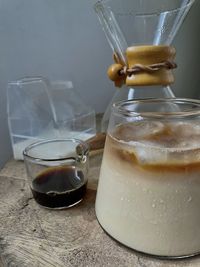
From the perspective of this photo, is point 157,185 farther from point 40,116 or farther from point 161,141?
point 40,116

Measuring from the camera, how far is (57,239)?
0.32 meters

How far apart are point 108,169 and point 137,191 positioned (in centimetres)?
5

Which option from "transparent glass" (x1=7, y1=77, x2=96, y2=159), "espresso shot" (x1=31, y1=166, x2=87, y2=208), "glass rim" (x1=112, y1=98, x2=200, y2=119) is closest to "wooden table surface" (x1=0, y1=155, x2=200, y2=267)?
"espresso shot" (x1=31, y1=166, x2=87, y2=208)

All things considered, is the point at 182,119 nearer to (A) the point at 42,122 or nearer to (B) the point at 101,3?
(B) the point at 101,3

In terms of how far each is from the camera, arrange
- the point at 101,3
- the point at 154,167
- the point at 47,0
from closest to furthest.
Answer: the point at 154,167 < the point at 101,3 < the point at 47,0

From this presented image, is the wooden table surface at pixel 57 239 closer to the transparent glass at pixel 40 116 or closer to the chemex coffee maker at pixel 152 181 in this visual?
the chemex coffee maker at pixel 152 181

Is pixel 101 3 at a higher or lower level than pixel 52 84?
higher

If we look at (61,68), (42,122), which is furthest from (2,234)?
(61,68)

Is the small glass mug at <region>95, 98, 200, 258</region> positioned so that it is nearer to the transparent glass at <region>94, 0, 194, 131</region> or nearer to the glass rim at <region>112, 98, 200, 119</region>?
the glass rim at <region>112, 98, 200, 119</region>

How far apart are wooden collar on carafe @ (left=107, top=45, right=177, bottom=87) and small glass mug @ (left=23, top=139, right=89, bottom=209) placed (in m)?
0.13

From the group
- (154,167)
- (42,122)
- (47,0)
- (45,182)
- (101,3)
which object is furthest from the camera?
(47,0)

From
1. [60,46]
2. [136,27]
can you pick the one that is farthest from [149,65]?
[60,46]

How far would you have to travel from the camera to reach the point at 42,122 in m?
0.66

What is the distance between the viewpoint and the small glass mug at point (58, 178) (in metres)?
0.37
